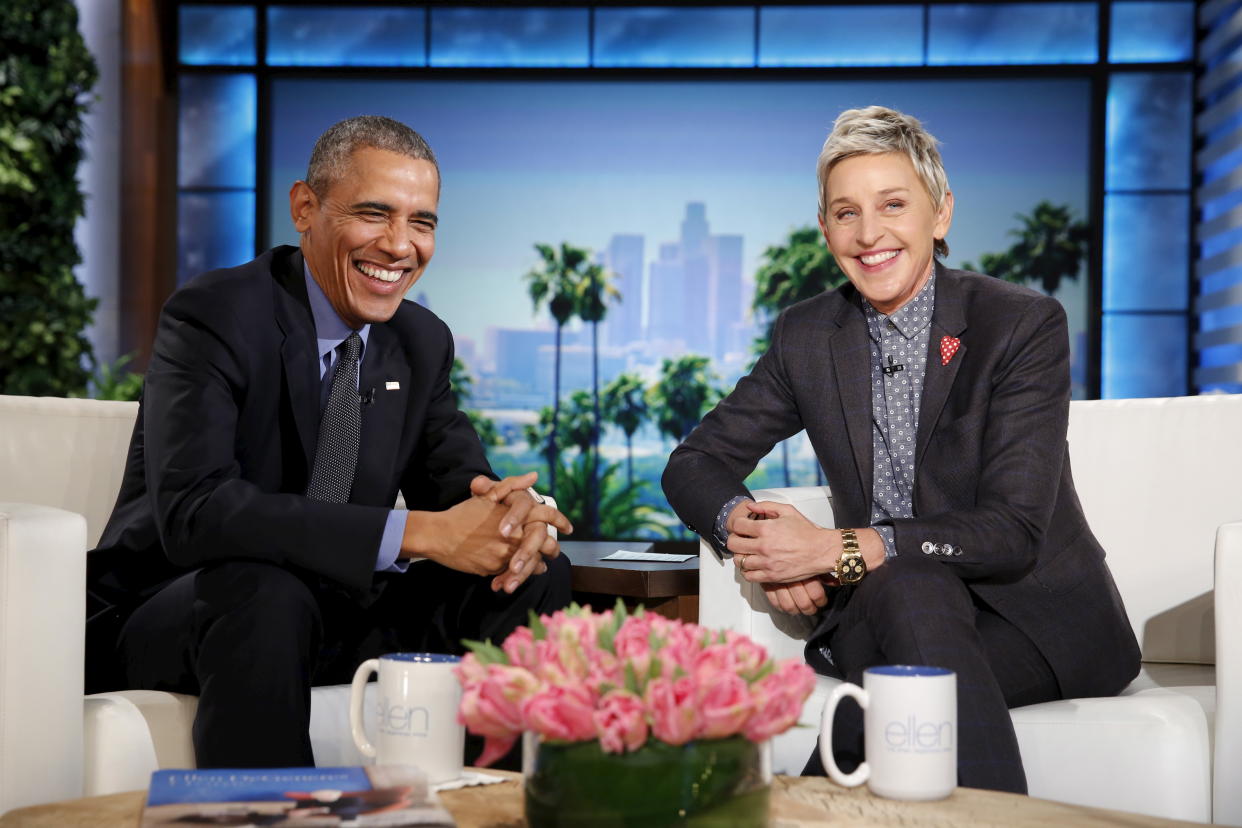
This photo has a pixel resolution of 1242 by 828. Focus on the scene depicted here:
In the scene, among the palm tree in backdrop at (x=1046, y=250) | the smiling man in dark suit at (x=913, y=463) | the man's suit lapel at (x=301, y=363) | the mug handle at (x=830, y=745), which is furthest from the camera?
the palm tree in backdrop at (x=1046, y=250)

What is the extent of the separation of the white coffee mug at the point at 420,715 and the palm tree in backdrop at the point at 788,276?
6.02m

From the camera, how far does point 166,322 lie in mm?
2074

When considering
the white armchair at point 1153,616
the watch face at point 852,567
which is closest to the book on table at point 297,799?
the white armchair at point 1153,616

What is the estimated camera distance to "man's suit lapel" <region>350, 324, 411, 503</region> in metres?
2.19

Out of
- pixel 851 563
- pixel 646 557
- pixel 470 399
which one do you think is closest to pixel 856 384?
pixel 851 563

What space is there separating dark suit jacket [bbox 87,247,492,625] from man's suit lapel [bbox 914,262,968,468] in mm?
786

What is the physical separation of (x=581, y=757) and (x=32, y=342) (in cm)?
575

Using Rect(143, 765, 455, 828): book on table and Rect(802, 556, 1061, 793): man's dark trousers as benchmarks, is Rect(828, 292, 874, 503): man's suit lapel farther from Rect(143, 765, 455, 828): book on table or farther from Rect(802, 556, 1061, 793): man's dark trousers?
Rect(143, 765, 455, 828): book on table

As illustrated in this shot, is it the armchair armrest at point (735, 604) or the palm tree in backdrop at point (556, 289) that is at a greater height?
the palm tree in backdrop at point (556, 289)

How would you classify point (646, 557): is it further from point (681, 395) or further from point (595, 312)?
point (595, 312)

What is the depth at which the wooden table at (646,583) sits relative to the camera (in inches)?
93.9

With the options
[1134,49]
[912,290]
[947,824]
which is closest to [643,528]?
[1134,49]

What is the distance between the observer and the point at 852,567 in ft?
6.51

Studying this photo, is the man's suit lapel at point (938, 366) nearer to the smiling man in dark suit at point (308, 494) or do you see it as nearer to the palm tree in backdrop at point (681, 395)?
the smiling man in dark suit at point (308, 494)
